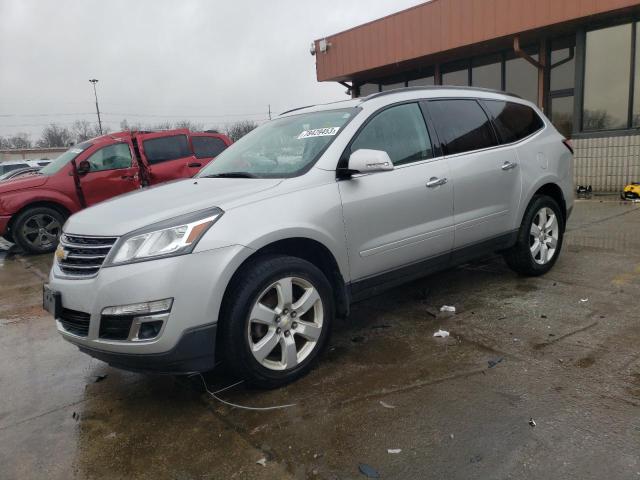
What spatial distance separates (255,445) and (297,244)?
121 centimetres

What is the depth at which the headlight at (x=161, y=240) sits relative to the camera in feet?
8.74

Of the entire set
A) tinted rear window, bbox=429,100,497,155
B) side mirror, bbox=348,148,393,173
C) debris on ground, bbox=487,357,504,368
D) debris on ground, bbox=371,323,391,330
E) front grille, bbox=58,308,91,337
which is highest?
tinted rear window, bbox=429,100,497,155

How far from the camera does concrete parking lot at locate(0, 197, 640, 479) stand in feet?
7.68

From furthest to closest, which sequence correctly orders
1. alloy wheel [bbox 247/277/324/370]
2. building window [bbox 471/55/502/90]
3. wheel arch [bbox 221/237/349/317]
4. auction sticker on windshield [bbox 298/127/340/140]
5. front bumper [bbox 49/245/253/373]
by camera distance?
building window [bbox 471/55/502/90], auction sticker on windshield [bbox 298/127/340/140], wheel arch [bbox 221/237/349/317], alloy wheel [bbox 247/277/324/370], front bumper [bbox 49/245/253/373]

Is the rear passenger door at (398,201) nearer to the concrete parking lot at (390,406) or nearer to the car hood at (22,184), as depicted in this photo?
the concrete parking lot at (390,406)

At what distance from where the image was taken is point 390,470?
Answer: 227 centimetres

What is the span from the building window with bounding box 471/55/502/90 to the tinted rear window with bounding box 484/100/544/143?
30.4ft

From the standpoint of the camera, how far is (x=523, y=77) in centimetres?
1292

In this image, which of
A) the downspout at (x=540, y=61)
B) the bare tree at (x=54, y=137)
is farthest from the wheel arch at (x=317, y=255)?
the bare tree at (x=54, y=137)

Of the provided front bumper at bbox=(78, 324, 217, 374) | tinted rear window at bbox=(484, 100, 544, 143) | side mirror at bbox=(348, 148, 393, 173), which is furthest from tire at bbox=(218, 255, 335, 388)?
tinted rear window at bbox=(484, 100, 544, 143)

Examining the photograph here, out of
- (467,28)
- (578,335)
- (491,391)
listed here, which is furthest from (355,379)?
(467,28)

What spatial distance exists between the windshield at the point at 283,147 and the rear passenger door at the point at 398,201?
232 millimetres

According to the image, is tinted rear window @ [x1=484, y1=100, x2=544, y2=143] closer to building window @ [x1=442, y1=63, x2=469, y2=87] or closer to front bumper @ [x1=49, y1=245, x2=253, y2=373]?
front bumper @ [x1=49, y1=245, x2=253, y2=373]

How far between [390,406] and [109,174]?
25.0 feet
